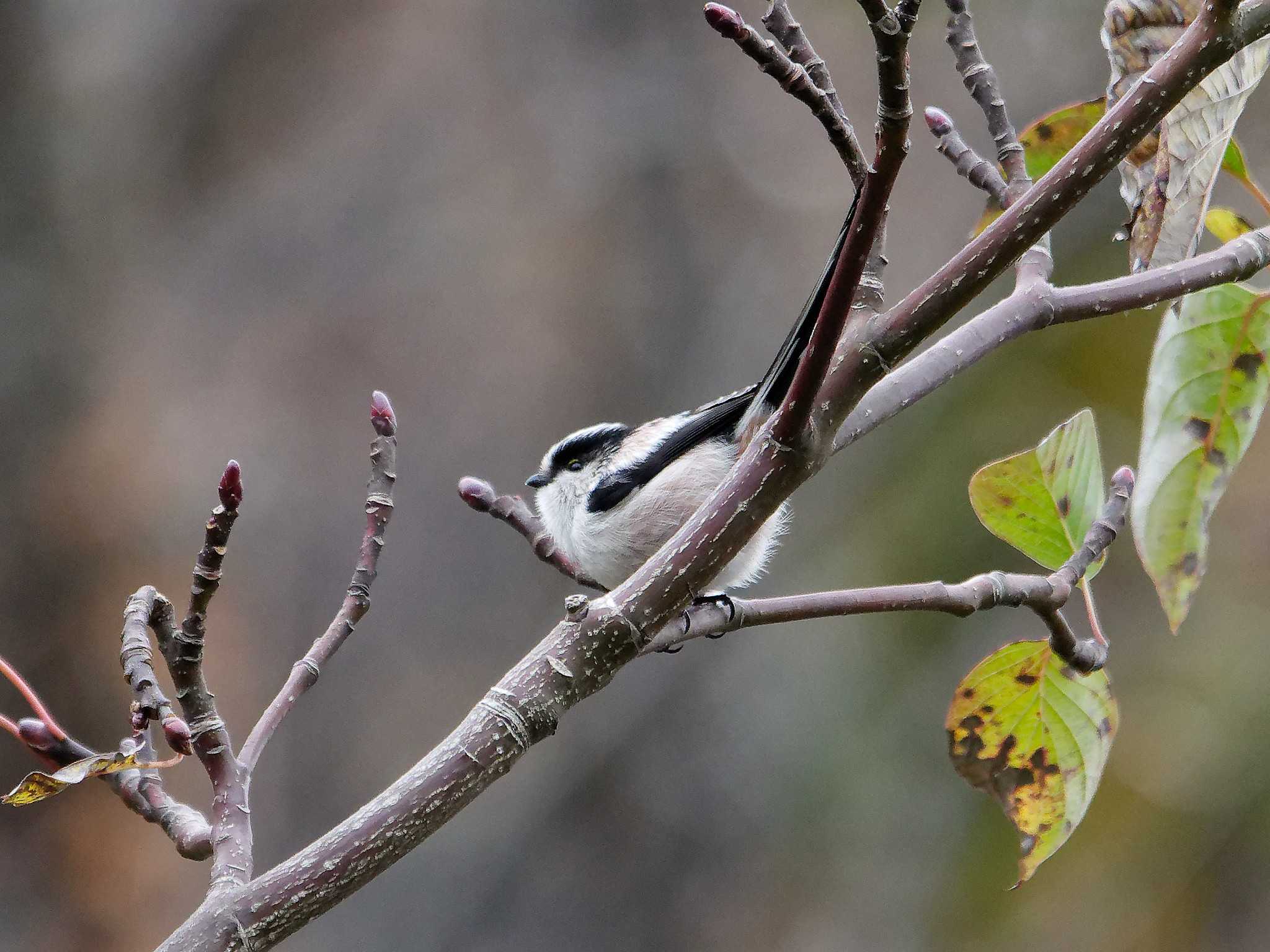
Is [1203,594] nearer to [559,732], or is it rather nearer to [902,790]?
[902,790]

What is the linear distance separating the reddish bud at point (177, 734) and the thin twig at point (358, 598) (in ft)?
0.30

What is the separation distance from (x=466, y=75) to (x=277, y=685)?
2.98 metres

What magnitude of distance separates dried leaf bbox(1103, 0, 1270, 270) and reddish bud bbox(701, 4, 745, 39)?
73 centimetres

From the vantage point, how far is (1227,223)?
6.13 feet

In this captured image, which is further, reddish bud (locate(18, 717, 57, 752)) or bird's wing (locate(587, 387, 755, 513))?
bird's wing (locate(587, 387, 755, 513))

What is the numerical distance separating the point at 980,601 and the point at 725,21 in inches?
37.6

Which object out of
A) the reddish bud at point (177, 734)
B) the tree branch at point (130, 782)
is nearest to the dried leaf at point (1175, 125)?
the reddish bud at point (177, 734)

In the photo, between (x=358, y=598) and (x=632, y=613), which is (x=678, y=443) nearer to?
(x=358, y=598)

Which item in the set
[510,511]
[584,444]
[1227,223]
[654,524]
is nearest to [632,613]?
[510,511]

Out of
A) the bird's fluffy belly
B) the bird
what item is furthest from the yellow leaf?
the bird's fluffy belly

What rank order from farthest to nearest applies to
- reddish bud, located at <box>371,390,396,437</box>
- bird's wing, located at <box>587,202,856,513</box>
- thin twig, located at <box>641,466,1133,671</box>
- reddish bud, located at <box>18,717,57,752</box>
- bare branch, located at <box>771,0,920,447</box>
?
bird's wing, located at <box>587,202,856,513</box> < reddish bud, located at <box>371,390,396,437</box> < thin twig, located at <box>641,466,1133,671</box> < reddish bud, located at <box>18,717,57,752</box> < bare branch, located at <box>771,0,920,447</box>

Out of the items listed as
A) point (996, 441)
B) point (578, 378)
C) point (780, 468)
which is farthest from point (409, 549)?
point (780, 468)

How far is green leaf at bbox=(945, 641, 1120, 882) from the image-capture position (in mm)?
1756

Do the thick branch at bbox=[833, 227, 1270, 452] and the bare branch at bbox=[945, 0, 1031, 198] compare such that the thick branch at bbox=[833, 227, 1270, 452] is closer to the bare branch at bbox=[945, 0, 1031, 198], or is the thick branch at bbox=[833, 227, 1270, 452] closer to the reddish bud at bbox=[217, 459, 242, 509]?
the bare branch at bbox=[945, 0, 1031, 198]
